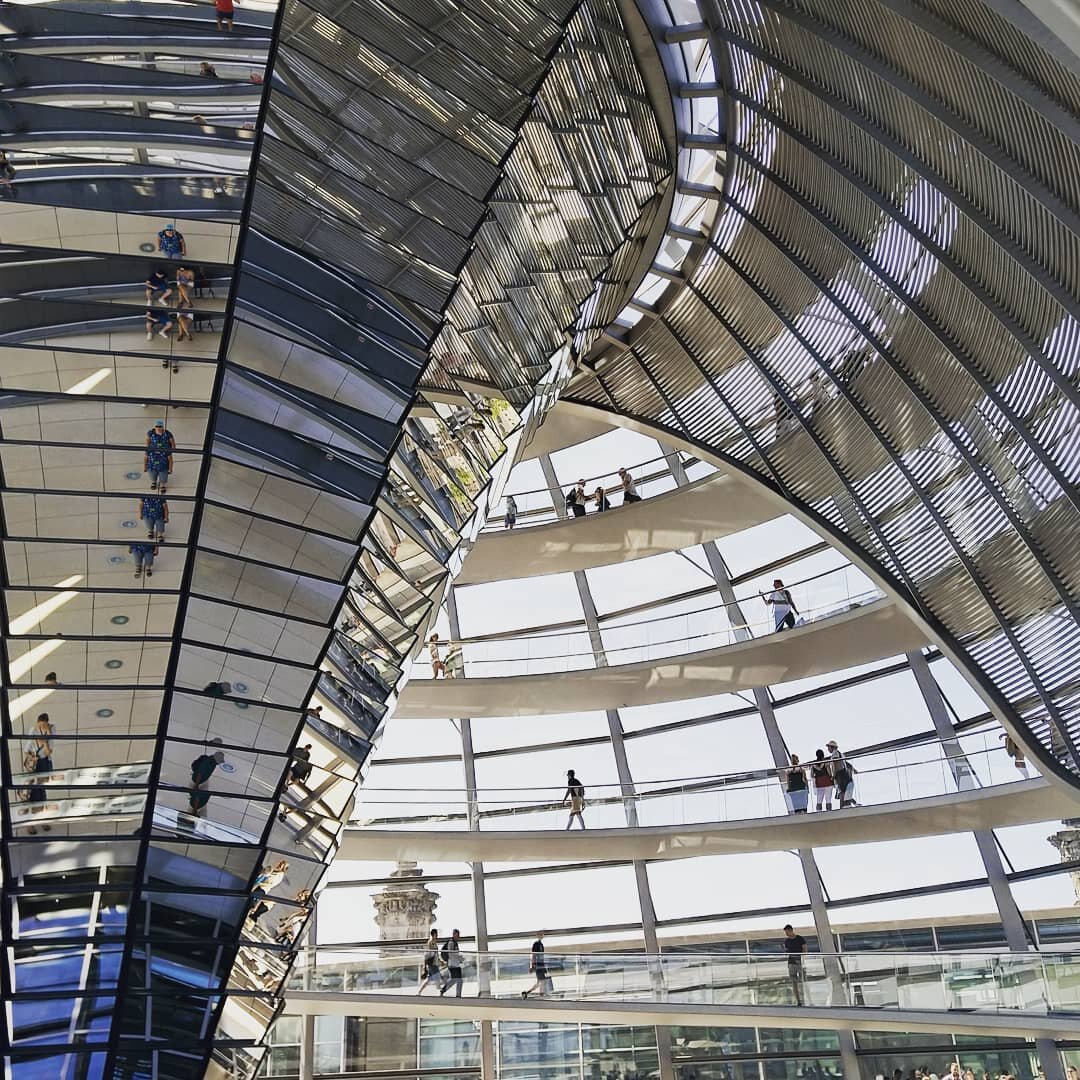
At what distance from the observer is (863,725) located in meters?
27.8

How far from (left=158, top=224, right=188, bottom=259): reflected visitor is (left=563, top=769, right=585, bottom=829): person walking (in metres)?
17.7

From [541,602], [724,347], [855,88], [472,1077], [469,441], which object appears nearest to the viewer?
[855,88]

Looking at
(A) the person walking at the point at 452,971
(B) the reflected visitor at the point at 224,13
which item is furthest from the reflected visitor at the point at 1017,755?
(B) the reflected visitor at the point at 224,13

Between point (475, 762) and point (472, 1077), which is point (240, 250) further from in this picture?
point (472, 1077)

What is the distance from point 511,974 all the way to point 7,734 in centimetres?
1253

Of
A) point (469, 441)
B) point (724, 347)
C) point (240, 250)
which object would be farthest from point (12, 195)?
point (724, 347)

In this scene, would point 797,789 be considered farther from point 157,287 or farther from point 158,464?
point 157,287

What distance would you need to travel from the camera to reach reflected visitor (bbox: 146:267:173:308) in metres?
13.1

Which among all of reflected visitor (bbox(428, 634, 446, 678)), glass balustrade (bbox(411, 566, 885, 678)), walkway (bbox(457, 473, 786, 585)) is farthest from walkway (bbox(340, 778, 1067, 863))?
walkway (bbox(457, 473, 786, 585))

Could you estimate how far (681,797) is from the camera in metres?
26.9

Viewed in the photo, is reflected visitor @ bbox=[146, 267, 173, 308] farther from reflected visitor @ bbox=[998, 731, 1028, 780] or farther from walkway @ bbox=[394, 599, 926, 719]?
reflected visitor @ bbox=[998, 731, 1028, 780]

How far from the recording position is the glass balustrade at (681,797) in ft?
76.3

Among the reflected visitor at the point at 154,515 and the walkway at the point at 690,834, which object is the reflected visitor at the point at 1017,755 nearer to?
the walkway at the point at 690,834

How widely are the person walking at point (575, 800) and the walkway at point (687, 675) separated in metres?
1.72
